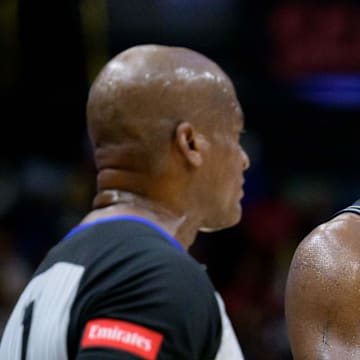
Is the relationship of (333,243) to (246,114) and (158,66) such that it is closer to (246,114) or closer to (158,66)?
(158,66)

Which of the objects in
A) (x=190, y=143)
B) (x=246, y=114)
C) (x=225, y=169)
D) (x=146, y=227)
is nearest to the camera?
(x=146, y=227)

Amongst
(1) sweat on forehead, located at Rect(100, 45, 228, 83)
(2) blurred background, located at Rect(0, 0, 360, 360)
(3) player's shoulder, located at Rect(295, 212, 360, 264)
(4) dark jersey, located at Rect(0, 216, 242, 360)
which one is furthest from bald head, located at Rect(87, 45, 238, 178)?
(2) blurred background, located at Rect(0, 0, 360, 360)

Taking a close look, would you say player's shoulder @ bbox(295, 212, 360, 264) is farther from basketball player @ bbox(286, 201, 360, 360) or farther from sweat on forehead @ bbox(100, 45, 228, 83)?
sweat on forehead @ bbox(100, 45, 228, 83)

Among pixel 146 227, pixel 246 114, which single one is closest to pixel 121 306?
pixel 146 227

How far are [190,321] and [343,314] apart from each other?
0.36 meters

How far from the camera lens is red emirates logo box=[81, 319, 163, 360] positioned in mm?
1371

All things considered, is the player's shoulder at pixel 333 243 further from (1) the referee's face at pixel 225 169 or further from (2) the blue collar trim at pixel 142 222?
(2) the blue collar trim at pixel 142 222

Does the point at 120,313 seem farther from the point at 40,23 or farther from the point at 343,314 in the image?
the point at 40,23

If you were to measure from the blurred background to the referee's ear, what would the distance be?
2.88 meters

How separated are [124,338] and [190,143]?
16.3 inches

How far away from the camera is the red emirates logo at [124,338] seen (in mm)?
1371

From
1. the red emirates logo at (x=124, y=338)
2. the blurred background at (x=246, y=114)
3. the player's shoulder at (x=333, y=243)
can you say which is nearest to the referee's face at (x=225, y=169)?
the player's shoulder at (x=333, y=243)

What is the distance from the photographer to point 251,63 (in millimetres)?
5406

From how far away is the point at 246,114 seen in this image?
573 cm
